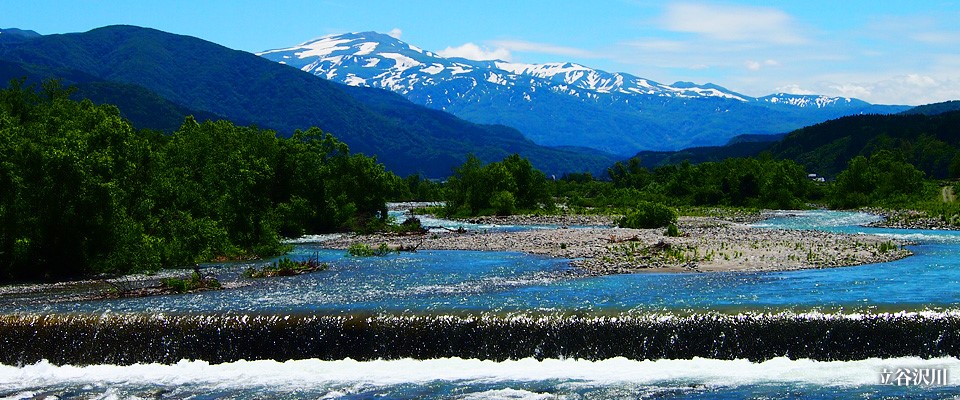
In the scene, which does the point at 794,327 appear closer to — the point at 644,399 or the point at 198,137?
the point at 644,399

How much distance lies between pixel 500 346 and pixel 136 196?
28.2m

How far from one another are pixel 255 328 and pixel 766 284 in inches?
754

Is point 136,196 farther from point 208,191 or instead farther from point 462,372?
point 462,372

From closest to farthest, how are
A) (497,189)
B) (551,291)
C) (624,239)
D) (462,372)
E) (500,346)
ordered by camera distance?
(462,372) < (500,346) < (551,291) < (624,239) < (497,189)

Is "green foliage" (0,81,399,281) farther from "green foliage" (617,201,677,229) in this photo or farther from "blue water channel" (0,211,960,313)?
"green foliage" (617,201,677,229)

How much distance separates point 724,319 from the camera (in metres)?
24.8

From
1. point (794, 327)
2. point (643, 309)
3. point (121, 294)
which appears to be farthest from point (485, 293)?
point (121, 294)

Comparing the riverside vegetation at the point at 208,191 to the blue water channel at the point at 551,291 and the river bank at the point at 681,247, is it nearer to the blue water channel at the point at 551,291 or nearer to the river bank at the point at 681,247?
the blue water channel at the point at 551,291

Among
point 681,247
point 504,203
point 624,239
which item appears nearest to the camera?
point 681,247

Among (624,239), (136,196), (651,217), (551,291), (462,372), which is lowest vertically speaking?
(462,372)

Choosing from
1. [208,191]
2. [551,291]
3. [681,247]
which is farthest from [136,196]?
[681,247]

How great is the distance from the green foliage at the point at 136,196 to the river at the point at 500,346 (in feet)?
26.8

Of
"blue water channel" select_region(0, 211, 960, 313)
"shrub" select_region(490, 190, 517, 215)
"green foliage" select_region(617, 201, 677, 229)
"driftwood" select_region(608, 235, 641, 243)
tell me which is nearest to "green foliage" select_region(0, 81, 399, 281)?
"blue water channel" select_region(0, 211, 960, 313)

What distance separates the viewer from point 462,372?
23438mm
